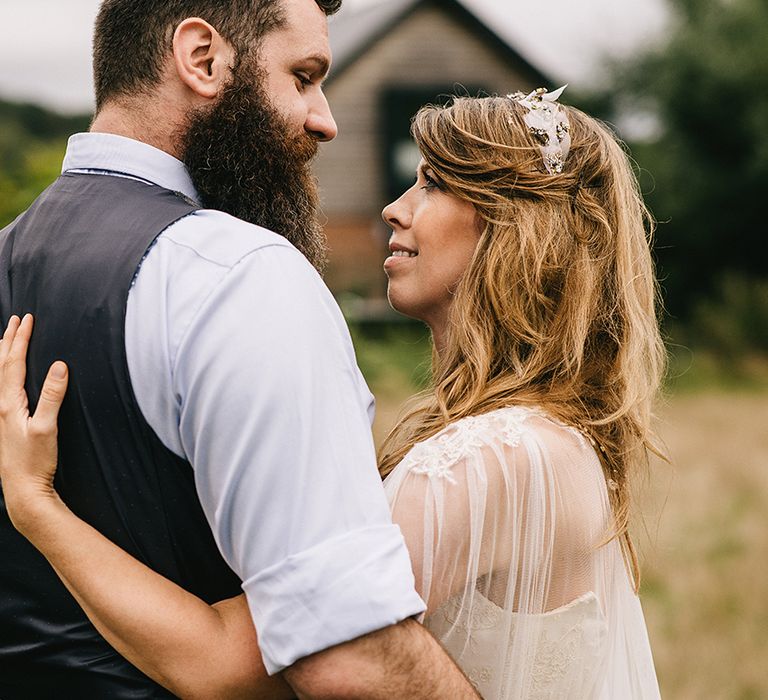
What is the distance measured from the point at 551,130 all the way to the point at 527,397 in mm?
726

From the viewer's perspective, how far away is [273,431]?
5.11 feet

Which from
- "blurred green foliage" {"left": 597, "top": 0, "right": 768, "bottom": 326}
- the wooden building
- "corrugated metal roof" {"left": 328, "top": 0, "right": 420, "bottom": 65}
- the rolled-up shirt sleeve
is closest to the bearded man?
the rolled-up shirt sleeve

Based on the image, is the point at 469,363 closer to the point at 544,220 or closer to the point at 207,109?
the point at 544,220

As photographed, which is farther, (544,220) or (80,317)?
(544,220)

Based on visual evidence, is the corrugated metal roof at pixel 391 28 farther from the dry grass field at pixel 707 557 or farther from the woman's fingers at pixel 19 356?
the woman's fingers at pixel 19 356

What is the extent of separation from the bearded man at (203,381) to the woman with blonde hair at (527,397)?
60 centimetres

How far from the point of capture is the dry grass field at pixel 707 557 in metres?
6.20

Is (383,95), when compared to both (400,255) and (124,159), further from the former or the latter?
(124,159)

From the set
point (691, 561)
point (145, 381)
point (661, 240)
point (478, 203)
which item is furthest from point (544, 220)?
point (661, 240)

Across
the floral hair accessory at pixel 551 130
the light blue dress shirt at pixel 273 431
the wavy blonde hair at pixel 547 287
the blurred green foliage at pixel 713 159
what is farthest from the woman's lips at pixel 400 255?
the blurred green foliage at pixel 713 159

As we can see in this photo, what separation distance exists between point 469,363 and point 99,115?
1140 millimetres

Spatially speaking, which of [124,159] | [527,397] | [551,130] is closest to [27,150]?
[551,130]

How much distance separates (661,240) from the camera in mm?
23641

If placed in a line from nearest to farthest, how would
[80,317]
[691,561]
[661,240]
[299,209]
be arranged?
[80,317] < [299,209] < [691,561] < [661,240]
